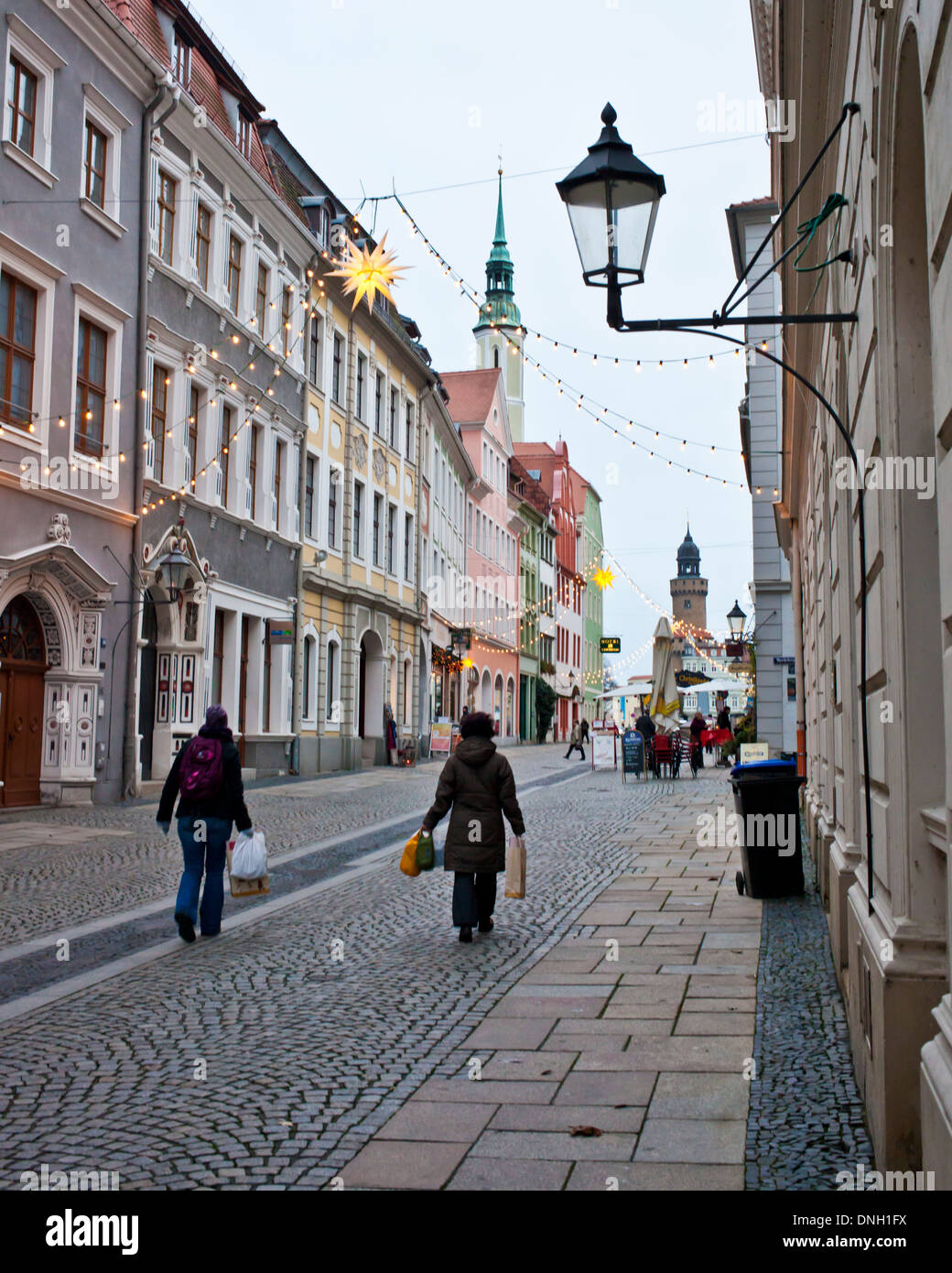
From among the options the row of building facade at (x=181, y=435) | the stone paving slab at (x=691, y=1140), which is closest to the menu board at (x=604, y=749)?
the row of building facade at (x=181, y=435)

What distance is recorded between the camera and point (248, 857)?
8.67 metres

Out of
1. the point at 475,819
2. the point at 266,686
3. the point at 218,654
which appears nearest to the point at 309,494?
the point at 266,686

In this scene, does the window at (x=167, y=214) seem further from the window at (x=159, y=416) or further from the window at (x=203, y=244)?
the window at (x=159, y=416)

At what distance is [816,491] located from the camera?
9.88 meters

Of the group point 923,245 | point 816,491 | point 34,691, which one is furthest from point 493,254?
point 923,245

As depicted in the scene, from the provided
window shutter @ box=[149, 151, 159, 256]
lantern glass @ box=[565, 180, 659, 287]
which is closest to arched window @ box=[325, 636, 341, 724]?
window shutter @ box=[149, 151, 159, 256]

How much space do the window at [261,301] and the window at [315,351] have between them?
2.54 metres

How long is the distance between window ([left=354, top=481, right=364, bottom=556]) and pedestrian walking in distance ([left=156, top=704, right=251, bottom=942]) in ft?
76.9

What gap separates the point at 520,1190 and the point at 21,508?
1411 cm

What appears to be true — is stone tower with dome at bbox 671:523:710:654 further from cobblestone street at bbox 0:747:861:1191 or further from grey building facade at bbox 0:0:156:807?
cobblestone street at bbox 0:747:861:1191

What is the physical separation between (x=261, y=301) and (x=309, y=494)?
4671 mm

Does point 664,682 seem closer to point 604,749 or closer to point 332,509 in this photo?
point 604,749

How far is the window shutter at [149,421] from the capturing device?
1983 cm

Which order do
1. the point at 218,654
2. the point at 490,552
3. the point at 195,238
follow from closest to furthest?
the point at 195,238, the point at 218,654, the point at 490,552
